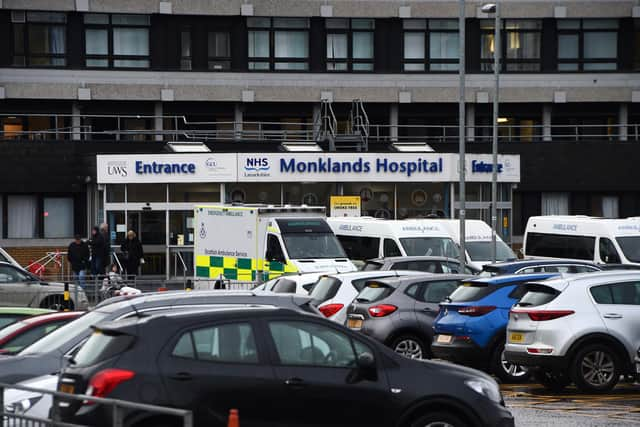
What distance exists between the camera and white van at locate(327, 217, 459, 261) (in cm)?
3178

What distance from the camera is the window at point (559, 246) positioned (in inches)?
1232

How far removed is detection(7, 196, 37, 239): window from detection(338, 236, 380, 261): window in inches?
584

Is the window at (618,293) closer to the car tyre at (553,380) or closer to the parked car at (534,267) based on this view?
the car tyre at (553,380)

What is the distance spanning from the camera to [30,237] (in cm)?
4409

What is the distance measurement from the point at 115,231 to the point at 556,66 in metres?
21.0

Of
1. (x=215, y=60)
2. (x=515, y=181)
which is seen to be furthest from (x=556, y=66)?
(x=215, y=60)

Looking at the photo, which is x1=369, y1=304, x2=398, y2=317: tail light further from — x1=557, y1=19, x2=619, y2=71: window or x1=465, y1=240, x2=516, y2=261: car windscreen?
x1=557, y1=19, x2=619, y2=71: window

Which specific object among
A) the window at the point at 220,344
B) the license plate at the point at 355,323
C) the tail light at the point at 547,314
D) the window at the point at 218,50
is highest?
the window at the point at 218,50

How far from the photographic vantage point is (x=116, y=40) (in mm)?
49594

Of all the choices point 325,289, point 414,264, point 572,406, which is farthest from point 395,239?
point 572,406

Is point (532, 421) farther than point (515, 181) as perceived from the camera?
No

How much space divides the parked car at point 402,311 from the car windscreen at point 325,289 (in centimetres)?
116

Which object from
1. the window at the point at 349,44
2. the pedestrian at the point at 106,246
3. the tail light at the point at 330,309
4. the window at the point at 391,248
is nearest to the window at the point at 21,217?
the pedestrian at the point at 106,246

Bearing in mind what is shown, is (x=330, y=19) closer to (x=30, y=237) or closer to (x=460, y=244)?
(x=30, y=237)
